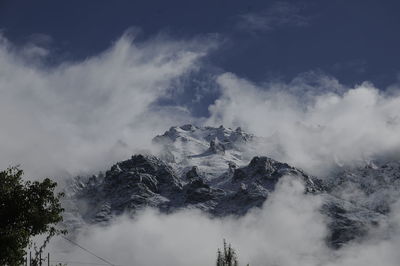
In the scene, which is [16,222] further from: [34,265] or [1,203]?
[34,265]

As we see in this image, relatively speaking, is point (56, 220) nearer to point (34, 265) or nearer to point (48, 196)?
point (48, 196)

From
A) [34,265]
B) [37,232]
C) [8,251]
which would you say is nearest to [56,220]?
[37,232]

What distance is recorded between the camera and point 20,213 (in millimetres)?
48219

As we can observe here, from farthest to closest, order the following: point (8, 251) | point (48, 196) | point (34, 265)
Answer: point (34, 265) → point (48, 196) → point (8, 251)

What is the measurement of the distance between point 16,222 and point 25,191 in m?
2.60

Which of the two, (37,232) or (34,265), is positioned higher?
(34,265)

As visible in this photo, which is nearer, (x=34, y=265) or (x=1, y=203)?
(x=1, y=203)

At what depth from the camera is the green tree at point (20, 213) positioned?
46594 mm

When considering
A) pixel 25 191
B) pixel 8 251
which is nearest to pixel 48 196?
pixel 25 191

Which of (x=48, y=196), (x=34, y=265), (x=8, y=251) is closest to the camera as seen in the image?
(x=8, y=251)

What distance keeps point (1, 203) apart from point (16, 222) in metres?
1.97

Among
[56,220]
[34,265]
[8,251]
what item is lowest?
[8,251]

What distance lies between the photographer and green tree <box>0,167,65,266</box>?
46594 mm

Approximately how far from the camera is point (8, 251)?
46344 millimetres
